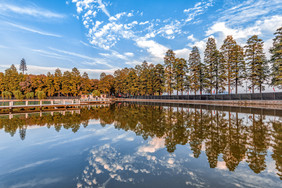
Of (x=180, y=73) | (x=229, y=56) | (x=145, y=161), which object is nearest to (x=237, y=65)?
(x=229, y=56)

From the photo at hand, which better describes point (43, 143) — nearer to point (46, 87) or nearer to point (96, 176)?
point (96, 176)

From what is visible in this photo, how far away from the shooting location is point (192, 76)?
43.6 metres

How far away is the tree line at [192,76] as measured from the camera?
110ft

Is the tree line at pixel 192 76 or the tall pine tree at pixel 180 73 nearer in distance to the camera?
the tree line at pixel 192 76

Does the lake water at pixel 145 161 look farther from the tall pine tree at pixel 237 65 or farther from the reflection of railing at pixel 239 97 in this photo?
the tall pine tree at pixel 237 65

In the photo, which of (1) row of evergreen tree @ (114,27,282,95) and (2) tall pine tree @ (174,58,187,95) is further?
(2) tall pine tree @ (174,58,187,95)

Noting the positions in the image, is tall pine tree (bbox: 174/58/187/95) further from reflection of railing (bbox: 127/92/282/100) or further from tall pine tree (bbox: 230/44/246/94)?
tall pine tree (bbox: 230/44/246/94)

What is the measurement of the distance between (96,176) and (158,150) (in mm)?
3094

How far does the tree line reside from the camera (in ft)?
110

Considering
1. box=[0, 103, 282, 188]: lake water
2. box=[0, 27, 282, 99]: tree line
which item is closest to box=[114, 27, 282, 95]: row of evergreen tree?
box=[0, 27, 282, 99]: tree line

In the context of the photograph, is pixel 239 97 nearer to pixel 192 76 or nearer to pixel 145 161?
pixel 192 76

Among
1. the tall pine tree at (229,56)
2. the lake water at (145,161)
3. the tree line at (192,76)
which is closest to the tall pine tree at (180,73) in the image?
the tree line at (192,76)

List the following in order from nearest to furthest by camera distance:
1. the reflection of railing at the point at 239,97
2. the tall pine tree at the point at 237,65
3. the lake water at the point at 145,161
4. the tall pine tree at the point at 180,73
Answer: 1. the lake water at the point at 145,161
2. the reflection of railing at the point at 239,97
3. the tall pine tree at the point at 237,65
4. the tall pine tree at the point at 180,73

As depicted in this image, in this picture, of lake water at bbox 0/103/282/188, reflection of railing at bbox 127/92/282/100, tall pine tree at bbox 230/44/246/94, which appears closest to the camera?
lake water at bbox 0/103/282/188
